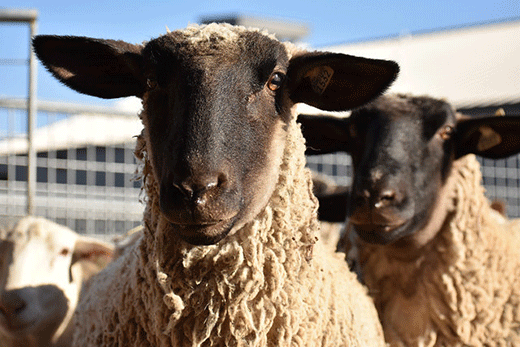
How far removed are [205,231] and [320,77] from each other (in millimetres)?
807

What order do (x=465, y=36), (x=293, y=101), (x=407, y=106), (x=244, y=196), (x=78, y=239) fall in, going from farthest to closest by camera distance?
(x=465, y=36), (x=78, y=239), (x=407, y=106), (x=293, y=101), (x=244, y=196)

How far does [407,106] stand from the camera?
3420 millimetres

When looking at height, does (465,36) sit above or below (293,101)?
above

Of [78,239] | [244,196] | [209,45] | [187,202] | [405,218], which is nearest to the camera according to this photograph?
[187,202]

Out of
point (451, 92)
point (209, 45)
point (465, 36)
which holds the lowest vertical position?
point (209, 45)

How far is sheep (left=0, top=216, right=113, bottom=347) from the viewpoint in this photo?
3580 millimetres

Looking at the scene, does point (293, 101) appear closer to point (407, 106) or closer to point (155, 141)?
point (155, 141)

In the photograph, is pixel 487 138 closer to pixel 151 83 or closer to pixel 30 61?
pixel 151 83

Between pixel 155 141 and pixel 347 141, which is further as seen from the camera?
pixel 347 141

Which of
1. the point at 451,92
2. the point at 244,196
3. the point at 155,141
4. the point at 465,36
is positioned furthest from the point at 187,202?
the point at 465,36

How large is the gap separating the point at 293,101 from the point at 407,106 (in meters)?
1.28

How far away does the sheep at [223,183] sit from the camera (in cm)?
195

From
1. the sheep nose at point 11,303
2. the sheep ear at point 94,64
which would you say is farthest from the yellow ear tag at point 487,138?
the sheep nose at point 11,303

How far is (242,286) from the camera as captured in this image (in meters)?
2.06
